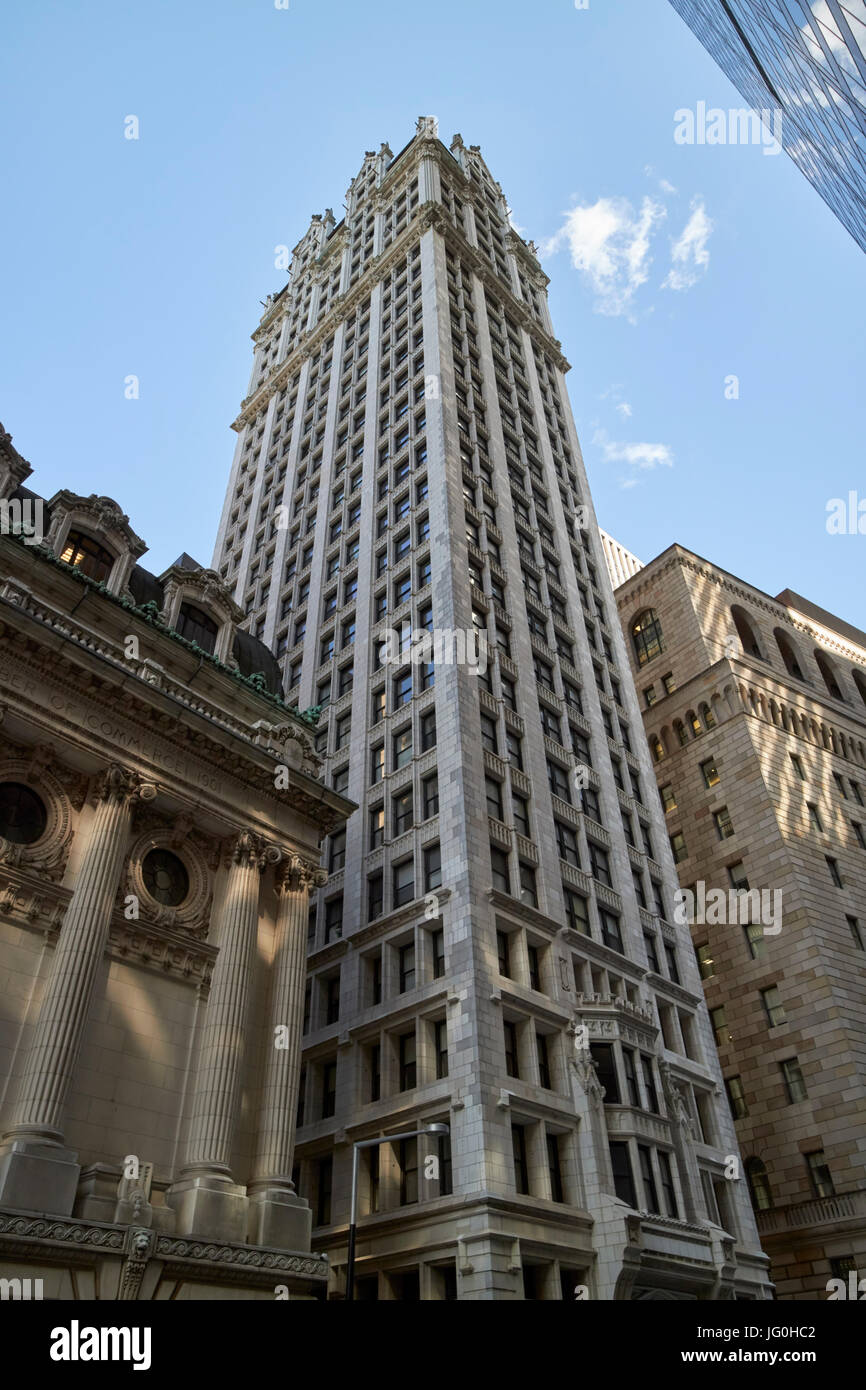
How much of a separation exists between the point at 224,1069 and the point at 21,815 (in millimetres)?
8788

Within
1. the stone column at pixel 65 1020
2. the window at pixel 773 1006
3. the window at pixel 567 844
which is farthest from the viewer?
the window at pixel 773 1006

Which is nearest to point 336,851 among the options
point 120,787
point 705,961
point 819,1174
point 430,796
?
point 430,796

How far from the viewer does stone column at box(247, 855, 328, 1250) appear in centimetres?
2433

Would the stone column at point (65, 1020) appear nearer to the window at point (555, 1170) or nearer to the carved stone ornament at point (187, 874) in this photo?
the carved stone ornament at point (187, 874)

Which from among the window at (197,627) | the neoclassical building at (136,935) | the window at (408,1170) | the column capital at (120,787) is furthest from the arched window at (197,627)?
the window at (408,1170)

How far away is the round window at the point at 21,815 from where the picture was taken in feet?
82.9

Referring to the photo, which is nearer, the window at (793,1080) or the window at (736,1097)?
the window at (793,1080)

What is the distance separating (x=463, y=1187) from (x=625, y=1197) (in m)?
7.12

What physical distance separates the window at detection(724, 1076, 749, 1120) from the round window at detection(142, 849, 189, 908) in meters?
31.6

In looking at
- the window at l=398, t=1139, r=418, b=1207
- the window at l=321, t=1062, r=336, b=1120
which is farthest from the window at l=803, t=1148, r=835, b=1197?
the window at l=321, t=1062, r=336, b=1120

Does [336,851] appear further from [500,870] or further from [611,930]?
[611,930]

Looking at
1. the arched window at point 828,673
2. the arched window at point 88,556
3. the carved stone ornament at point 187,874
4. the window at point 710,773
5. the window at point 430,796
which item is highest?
the arched window at point 828,673

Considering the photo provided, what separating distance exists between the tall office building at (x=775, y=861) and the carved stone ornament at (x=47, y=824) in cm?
3650

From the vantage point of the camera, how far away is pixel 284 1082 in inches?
1062
